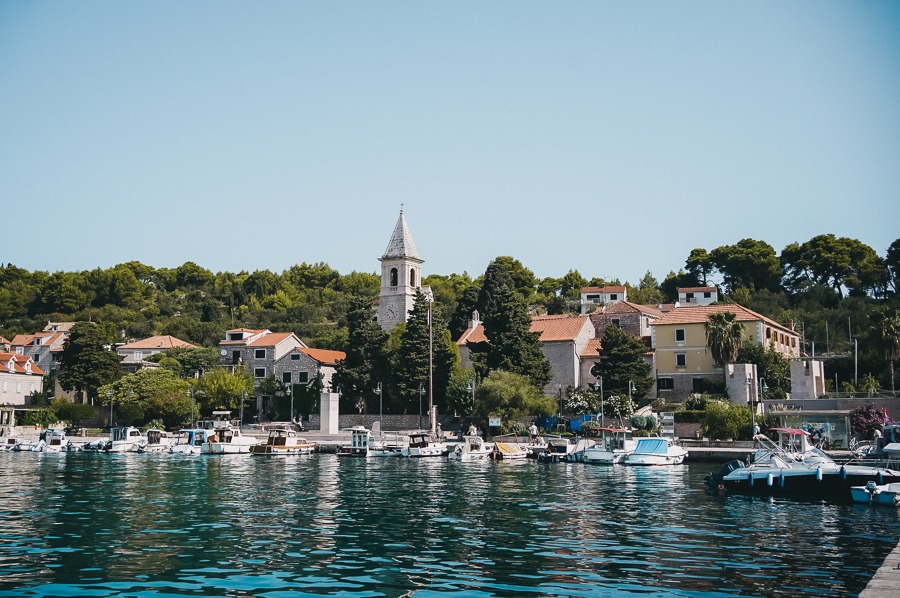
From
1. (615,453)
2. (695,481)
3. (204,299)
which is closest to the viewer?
(695,481)

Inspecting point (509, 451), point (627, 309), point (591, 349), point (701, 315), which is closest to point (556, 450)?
point (509, 451)

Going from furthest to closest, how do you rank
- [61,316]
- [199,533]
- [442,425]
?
[61,316]
[442,425]
[199,533]

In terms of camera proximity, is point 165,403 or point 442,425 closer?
point 442,425

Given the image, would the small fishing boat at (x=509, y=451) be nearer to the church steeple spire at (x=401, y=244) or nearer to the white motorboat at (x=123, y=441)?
the white motorboat at (x=123, y=441)

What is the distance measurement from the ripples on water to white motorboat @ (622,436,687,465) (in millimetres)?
10199

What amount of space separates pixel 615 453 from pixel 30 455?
3973 cm

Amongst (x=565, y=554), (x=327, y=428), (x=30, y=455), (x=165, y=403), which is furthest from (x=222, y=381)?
(x=565, y=554)

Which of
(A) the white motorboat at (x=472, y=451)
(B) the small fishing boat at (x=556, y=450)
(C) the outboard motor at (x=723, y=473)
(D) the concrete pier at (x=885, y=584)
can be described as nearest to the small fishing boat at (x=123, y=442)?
(A) the white motorboat at (x=472, y=451)

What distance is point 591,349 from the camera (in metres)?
72.4

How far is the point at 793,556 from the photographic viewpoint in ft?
62.5

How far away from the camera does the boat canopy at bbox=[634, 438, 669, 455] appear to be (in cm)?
4781

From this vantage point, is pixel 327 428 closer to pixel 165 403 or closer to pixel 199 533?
pixel 165 403

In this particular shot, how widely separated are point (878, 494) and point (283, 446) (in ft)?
128

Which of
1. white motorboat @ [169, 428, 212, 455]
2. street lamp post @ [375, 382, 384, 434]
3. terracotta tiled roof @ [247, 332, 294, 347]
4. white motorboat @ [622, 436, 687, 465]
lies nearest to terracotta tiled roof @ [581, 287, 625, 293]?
terracotta tiled roof @ [247, 332, 294, 347]
